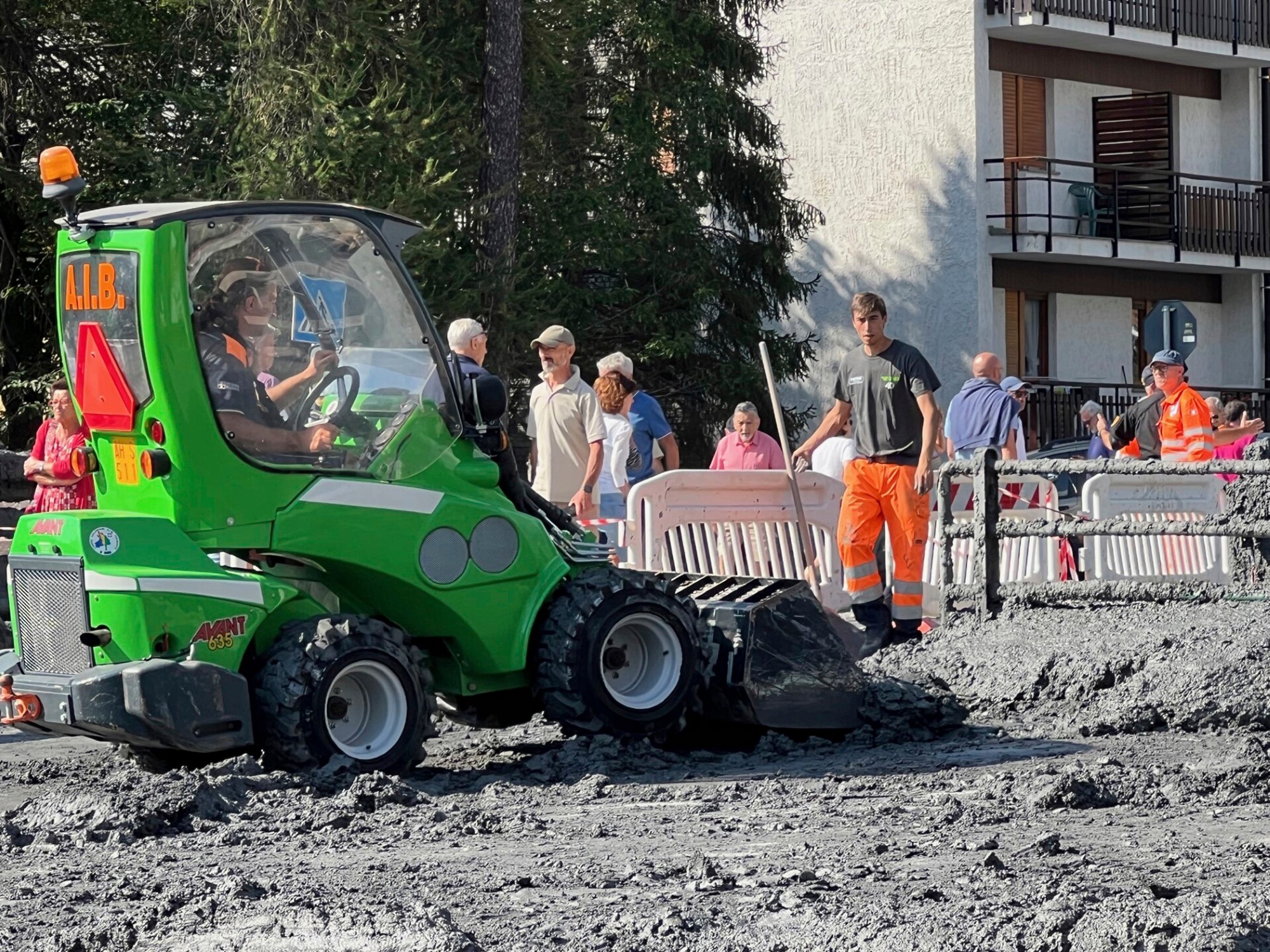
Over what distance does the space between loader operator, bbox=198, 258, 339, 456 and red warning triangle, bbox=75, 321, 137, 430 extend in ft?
1.04

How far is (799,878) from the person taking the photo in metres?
5.64

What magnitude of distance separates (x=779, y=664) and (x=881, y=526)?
3310 mm

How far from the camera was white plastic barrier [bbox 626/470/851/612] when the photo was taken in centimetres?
1318

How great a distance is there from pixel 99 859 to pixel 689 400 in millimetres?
20557

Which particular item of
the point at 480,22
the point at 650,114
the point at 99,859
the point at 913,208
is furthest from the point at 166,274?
the point at 913,208

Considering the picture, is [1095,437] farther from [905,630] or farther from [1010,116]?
[905,630]

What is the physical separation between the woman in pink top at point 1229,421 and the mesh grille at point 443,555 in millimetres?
10115

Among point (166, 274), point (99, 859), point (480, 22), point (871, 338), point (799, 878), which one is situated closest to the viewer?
point (799, 878)

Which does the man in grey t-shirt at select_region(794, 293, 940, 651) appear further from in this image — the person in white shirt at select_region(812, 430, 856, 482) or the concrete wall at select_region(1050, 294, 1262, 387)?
the concrete wall at select_region(1050, 294, 1262, 387)

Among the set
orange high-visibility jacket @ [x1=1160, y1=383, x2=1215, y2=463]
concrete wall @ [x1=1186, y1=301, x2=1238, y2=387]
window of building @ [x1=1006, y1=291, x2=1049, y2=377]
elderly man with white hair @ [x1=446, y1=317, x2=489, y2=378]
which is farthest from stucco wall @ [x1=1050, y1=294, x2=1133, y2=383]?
elderly man with white hair @ [x1=446, y1=317, x2=489, y2=378]

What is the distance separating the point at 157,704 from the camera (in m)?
7.19

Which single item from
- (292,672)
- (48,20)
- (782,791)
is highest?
(48,20)

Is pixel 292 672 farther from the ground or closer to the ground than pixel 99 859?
farther from the ground

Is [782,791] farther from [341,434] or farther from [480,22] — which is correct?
[480,22]
